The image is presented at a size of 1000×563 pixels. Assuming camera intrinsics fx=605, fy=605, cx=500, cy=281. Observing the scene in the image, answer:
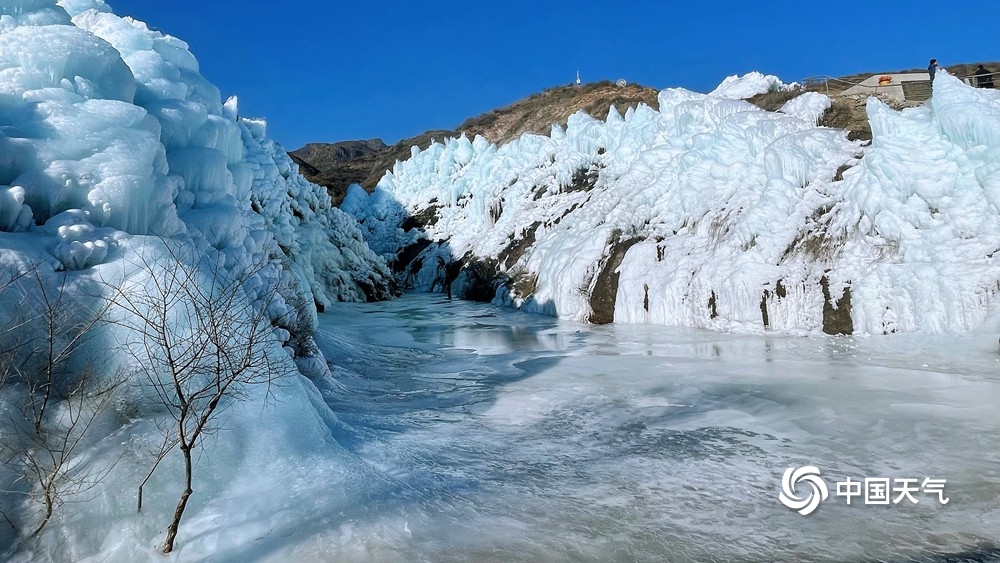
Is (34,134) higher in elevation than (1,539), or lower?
higher

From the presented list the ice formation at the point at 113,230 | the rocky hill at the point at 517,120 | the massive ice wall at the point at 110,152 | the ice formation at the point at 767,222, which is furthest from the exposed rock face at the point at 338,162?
the ice formation at the point at 113,230

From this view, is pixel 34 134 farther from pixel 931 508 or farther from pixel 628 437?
pixel 931 508

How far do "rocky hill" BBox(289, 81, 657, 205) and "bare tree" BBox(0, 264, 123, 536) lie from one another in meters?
29.1

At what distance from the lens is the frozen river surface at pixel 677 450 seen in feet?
16.1

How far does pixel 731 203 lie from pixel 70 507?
54.7ft

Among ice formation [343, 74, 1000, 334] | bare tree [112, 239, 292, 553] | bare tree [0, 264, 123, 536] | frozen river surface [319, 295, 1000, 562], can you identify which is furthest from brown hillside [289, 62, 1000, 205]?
bare tree [0, 264, 123, 536]

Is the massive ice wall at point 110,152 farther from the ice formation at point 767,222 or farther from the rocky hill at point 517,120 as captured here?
the rocky hill at point 517,120

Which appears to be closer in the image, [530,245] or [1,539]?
[1,539]

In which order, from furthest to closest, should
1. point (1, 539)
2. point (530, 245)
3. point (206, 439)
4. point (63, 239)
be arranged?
point (530, 245)
point (63, 239)
point (206, 439)
point (1, 539)

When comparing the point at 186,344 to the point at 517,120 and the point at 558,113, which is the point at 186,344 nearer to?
the point at 558,113

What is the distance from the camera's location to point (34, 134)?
7.46m

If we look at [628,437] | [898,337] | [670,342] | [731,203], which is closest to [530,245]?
[731,203]

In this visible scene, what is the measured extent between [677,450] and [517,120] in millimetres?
43094

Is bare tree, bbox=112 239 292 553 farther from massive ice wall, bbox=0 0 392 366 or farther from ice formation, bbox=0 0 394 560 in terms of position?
massive ice wall, bbox=0 0 392 366
